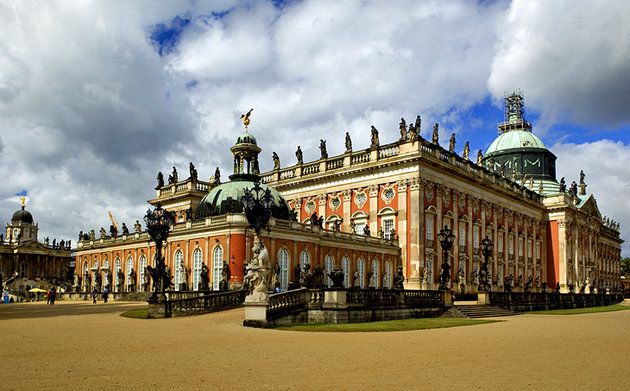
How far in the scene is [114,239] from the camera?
55.9 meters

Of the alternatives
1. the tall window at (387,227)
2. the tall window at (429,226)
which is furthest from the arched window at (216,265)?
the tall window at (429,226)

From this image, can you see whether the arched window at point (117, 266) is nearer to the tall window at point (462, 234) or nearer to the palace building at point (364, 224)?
the palace building at point (364, 224)

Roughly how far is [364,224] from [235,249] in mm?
15948

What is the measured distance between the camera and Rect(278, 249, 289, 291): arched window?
138 ft

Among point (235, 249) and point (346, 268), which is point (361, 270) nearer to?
point (346, 268)

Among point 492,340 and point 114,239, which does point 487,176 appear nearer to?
point 114,239

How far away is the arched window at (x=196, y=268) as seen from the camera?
43750 mm

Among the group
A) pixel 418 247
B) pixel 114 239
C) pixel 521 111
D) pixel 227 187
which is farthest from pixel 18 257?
pixel 521 111

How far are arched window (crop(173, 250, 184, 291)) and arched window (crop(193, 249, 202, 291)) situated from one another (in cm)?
163

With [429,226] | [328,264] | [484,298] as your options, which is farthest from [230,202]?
[484,298]

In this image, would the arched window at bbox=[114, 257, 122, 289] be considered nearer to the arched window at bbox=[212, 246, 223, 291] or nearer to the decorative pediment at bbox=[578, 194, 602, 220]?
the arched window at bbox=[212, 246, 223, 291]

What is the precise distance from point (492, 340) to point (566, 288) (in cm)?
5812

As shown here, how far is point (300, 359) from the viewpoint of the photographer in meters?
13.8

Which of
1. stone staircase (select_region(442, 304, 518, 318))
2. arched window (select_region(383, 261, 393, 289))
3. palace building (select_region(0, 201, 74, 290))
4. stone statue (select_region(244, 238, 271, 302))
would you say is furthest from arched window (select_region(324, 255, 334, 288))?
palace building (select_region(0, 201, 74, 290))
